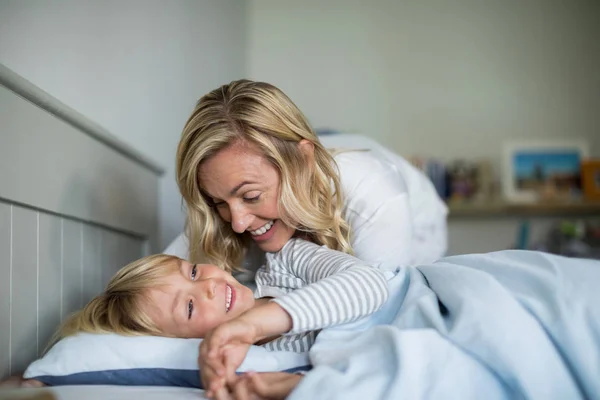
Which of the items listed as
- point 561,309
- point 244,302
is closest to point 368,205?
point 244,302

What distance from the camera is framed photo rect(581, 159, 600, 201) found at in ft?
9.70

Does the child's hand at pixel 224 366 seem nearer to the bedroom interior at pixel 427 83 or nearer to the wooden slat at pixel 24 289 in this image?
the wooden slat at pixel 24 289

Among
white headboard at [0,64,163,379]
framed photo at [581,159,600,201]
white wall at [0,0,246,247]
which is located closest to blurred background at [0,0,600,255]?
framed photo at [581,159,600,201]

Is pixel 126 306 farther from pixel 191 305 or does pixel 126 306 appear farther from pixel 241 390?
pixel 241 390

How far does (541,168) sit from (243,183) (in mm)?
A: 2241

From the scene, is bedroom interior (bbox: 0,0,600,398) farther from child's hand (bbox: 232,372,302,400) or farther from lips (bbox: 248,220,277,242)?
child's hand (bbox: 232,372,302,400)

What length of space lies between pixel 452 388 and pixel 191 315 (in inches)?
17.9

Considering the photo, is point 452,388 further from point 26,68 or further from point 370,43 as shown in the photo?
point 370,43

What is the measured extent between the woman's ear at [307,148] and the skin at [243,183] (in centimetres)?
9

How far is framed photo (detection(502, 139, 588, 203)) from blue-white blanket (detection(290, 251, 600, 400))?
2.25 metres

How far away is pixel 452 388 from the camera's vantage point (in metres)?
0.75

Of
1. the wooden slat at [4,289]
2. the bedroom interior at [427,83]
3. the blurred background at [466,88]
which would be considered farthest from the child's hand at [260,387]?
the blurred background at [466,88]

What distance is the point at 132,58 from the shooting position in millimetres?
1816

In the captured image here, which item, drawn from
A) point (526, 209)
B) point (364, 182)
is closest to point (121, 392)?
point (364, 182)
